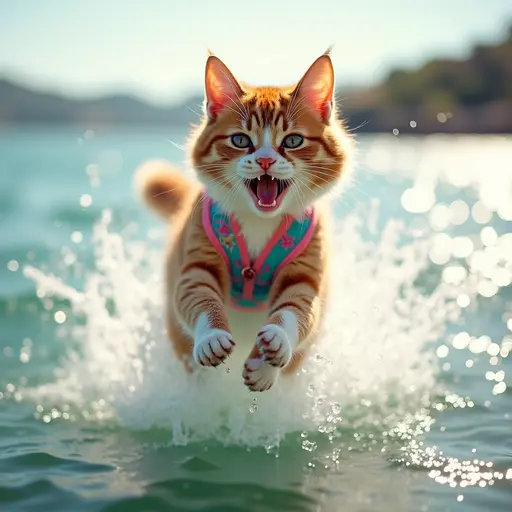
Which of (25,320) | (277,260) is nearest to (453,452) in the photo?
(277,260)

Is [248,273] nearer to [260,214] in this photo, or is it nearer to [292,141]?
[260,214]

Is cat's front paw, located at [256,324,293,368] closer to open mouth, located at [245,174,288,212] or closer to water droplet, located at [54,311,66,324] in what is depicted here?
open mouth, located at [245,174,288,212]

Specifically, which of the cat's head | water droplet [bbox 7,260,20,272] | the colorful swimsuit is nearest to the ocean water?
the cat's head

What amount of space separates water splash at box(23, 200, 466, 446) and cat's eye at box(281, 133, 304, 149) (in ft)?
3.50

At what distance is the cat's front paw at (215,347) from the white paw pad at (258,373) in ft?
0.41

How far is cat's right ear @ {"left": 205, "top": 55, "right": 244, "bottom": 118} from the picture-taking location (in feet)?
13.4

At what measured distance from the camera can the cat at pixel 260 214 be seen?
13.0 feet

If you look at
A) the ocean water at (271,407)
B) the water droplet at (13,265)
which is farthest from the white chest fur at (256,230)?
the water droplet at (13,265)

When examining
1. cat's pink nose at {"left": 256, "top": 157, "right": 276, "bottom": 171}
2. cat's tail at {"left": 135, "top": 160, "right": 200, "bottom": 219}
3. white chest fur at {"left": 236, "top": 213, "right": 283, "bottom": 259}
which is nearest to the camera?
cat's pink nose at {"left": 256, "top": 157, "right": 276, "bottom": 171}

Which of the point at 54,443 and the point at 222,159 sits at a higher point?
the point at 222,159

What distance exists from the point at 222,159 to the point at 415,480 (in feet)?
5.64

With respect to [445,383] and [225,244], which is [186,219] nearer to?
[225,244]

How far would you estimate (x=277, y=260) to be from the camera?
4289 millimetres

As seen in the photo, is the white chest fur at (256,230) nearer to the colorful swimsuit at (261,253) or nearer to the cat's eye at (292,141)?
the colorful swimsuit at (261,253)
